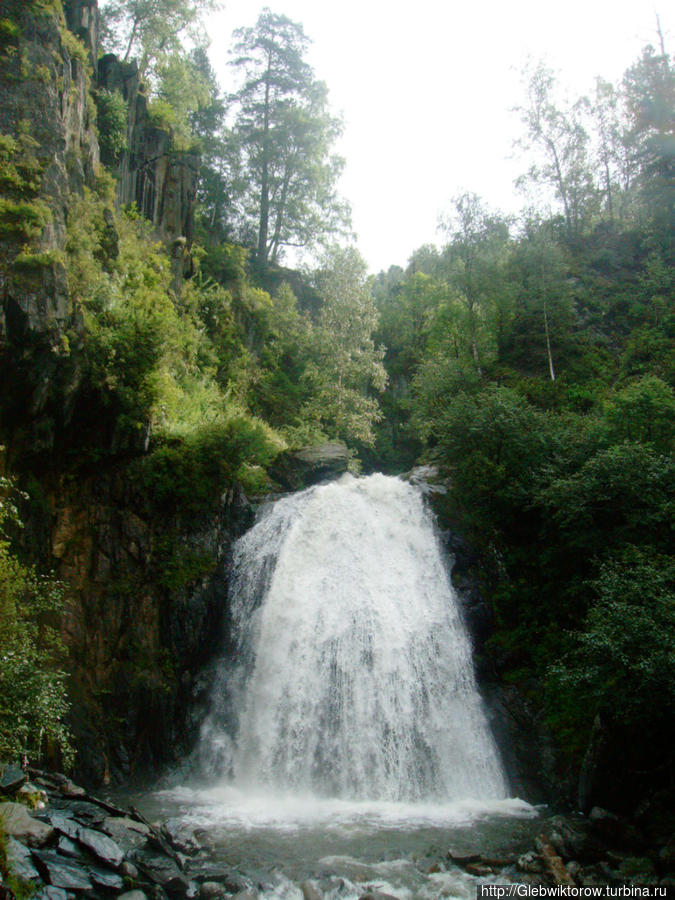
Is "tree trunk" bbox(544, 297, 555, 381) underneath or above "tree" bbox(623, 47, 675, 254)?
underneath

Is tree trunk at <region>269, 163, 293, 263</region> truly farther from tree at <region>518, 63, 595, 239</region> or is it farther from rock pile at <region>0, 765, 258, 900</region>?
rock pile at <region>0, 765, 258, 900</region>

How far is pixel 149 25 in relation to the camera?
990 inches

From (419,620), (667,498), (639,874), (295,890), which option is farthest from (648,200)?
(295,890)

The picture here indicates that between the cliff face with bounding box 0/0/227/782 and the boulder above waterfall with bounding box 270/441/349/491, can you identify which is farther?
the boulder above waterfall with bounding box 270/441/349/491

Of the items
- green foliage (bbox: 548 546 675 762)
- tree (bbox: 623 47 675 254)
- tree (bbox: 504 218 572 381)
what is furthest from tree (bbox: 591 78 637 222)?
green foliage (bbox: 548 546 675 762)

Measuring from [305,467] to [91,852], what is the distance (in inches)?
570

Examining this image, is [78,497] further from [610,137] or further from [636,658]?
[610,137]

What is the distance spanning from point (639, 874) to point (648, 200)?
36.2 meters

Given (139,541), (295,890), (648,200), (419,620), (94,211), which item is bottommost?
(295,890)

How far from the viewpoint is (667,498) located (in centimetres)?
1295

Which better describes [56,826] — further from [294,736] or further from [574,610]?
[574,610]

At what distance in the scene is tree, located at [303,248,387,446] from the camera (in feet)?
84.5

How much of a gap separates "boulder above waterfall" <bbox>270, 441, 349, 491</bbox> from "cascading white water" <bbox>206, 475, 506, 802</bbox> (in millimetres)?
2941

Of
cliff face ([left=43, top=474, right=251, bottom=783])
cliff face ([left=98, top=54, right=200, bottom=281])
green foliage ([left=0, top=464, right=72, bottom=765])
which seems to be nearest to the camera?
green foliage ([left=0, top=464, right=72, bottom=765])
